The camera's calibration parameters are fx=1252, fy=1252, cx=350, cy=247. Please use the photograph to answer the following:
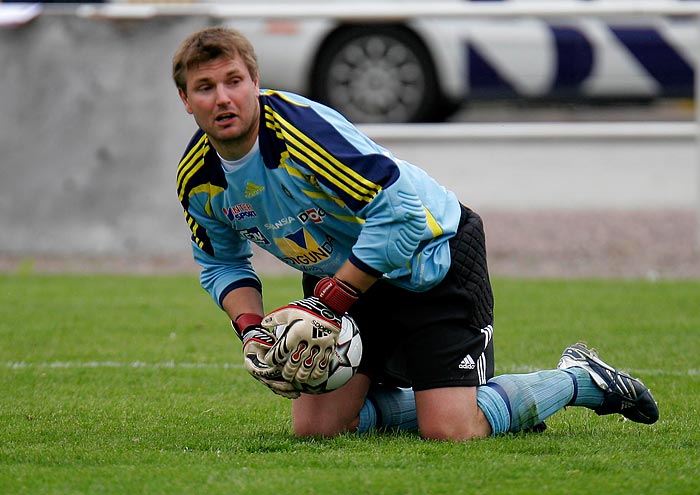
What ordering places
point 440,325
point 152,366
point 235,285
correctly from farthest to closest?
point 152,366
point 235,285
point 440,325

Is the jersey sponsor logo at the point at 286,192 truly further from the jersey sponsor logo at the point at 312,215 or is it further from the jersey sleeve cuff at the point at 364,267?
the jersey sleeve cuff at the point at 364,267

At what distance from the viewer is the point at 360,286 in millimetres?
4352

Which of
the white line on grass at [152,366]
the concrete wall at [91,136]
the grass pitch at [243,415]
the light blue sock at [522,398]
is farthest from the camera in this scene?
the concrete wall at [91,136]

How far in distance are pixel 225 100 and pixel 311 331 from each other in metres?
0.85

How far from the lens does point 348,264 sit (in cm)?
435

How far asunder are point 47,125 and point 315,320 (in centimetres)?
722

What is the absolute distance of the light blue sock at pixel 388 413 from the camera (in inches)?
196

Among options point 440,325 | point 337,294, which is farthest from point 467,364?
point 337,294

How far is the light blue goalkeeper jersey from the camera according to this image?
4293 millimetres

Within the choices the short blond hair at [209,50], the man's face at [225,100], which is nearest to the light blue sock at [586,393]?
the man's face at [225,100]

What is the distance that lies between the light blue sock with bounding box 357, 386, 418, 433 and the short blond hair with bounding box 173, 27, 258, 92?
142 cm

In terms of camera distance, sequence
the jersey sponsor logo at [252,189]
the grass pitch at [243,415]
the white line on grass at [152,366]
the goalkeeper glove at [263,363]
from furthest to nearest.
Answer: the white line on grass at [152,366] < the jersey sponsor logo at [252,189] < the goalkeeper glove at [263,363] < the grass pitch at [243,415]

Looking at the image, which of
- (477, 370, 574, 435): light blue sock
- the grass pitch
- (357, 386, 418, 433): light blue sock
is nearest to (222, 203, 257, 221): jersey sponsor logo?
the grass pitch

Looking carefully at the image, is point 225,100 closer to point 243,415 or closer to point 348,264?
point 348,264
